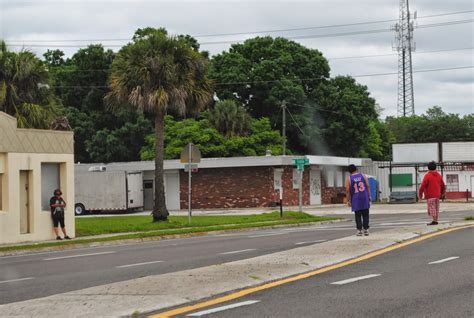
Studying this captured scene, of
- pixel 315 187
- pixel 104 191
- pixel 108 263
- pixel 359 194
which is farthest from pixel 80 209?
pixel 108 263

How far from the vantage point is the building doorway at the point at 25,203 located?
→ 1051 inches

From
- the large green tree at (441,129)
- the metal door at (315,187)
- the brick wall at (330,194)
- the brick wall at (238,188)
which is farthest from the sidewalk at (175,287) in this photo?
the large green tree at (441,129)

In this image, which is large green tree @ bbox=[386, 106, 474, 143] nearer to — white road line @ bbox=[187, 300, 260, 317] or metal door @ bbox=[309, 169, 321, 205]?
metal door @ bbox=[309, 169, 321, 205]

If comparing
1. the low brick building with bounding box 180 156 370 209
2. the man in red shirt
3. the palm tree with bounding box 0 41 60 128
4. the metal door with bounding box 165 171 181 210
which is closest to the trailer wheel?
the metal door with bounding box 165 171 181 210

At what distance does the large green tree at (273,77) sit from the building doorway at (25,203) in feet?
146

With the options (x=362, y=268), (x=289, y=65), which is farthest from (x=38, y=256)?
(x=289, y=65)

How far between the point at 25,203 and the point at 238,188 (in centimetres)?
2934

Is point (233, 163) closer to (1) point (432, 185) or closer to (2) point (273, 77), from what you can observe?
(2) point (273, 77)

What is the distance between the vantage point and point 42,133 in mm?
27453

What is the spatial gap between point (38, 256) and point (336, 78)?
56732mm

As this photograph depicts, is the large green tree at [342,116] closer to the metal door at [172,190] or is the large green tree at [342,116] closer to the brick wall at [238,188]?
the brick wall at [238,188]

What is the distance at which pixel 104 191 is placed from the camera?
53.4 meters

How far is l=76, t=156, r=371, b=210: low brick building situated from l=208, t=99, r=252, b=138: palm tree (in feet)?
37.4

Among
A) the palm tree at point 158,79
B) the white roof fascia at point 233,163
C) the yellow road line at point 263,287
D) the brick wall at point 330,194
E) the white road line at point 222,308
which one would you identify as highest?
the palm tree at point 158,79
